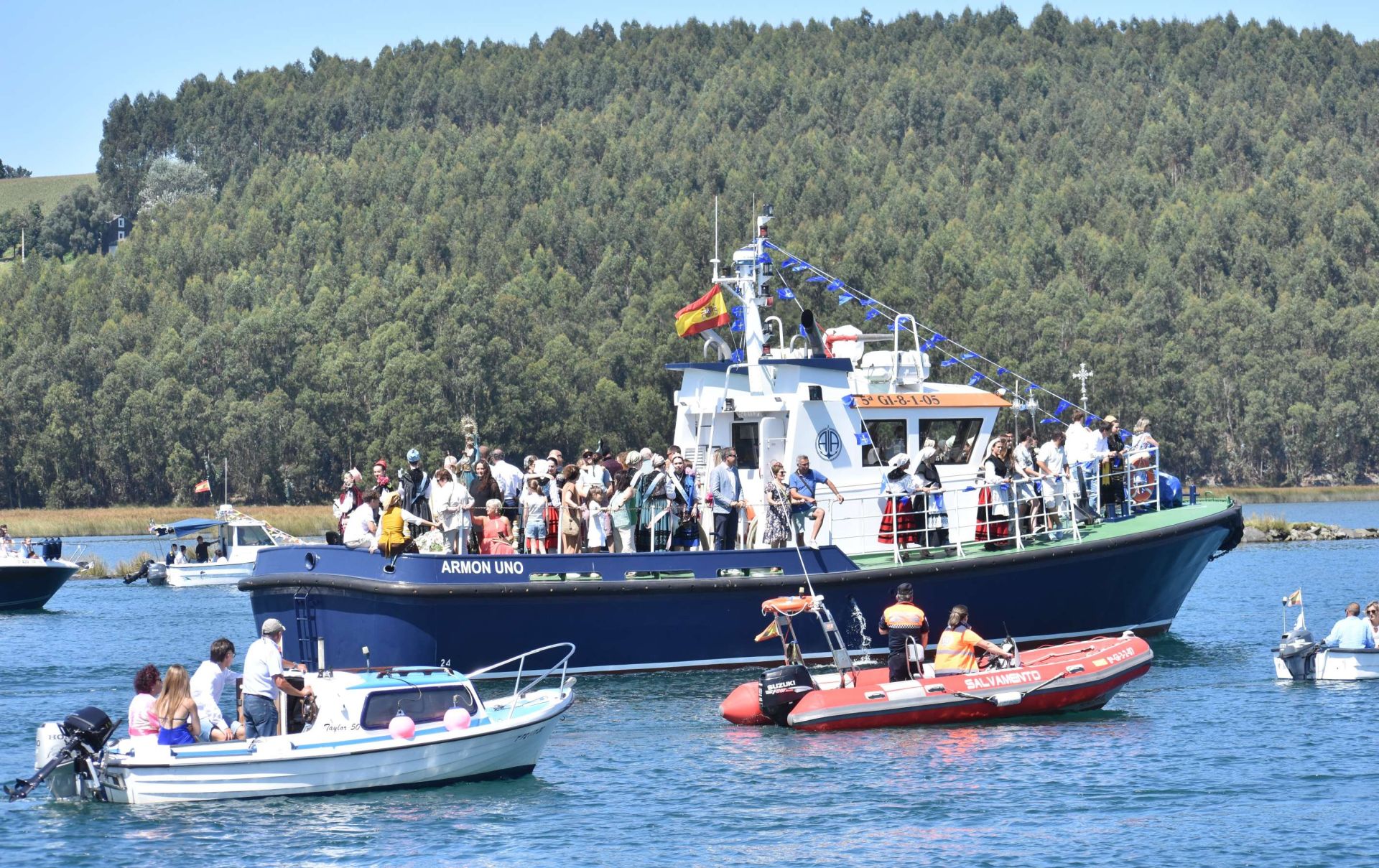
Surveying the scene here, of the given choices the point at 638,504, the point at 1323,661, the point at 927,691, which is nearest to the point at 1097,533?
the point at 1323,661

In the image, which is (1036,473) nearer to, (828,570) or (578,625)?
(828,570)

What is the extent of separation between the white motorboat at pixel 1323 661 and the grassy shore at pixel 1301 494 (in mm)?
63907

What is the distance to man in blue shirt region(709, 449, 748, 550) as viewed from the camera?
20.0 m

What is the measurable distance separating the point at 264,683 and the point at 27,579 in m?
23.7

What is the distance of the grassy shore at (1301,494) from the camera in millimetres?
85188

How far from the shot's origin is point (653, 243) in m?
115

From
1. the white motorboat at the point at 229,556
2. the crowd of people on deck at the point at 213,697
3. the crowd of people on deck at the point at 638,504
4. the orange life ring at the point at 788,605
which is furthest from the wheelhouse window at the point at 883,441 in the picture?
the white motorboat at the point at 229,556

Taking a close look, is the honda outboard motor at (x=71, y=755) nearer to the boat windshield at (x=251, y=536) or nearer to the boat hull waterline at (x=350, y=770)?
the boat hull waterline at (x=350, y=770)

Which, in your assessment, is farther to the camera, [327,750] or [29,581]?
[29,581]

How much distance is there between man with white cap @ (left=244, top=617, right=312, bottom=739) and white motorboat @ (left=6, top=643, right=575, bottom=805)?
4.9 inches

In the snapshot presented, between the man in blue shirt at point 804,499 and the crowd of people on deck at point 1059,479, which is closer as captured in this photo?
the man in blue shirt at point 804,499

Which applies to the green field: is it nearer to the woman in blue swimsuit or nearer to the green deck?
the green deck

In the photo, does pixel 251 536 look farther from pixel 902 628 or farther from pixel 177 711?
pixel 177 711

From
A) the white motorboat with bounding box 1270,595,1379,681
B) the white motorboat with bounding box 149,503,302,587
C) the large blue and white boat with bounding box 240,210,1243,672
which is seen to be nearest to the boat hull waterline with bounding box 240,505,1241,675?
the large blue and white boat with bounding box 240,210,1243,672
